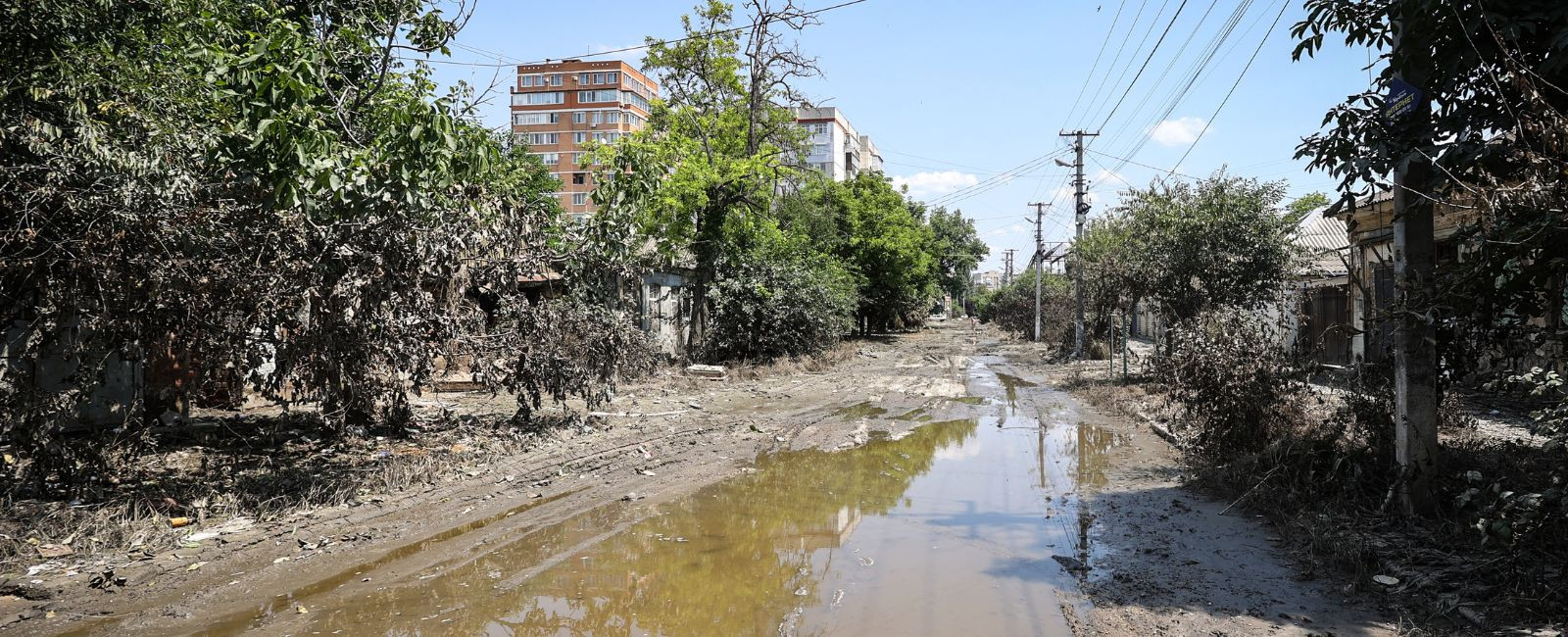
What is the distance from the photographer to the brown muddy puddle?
4.85 metres

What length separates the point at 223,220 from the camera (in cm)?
689

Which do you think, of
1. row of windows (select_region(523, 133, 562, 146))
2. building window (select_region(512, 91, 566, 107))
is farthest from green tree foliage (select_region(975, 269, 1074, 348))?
building window (select_region(512, 91, 566, 107))

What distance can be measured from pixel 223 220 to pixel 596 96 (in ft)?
248

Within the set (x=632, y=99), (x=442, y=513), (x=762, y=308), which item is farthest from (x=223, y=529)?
(x=632, y=99)

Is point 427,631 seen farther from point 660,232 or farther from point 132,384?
point 660,232

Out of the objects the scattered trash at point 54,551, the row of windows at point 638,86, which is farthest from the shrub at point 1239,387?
the row of windows at point 638,86

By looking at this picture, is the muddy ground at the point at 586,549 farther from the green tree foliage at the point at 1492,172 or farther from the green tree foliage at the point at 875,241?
the green tree foliage at the point at 875,241

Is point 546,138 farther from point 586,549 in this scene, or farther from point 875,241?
point 586,549

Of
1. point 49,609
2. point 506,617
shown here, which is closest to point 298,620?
point 506,617

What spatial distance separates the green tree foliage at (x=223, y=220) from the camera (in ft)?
20.6

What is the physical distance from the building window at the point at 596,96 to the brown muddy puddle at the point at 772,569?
245 ft

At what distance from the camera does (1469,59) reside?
5.15m

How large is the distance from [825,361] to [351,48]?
47.6 ft

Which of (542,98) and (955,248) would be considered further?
(542,98)
